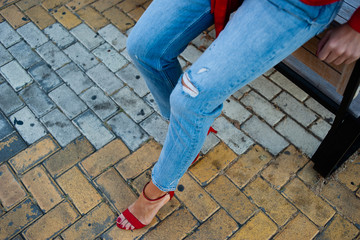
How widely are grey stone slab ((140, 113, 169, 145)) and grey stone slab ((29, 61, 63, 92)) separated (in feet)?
2.65

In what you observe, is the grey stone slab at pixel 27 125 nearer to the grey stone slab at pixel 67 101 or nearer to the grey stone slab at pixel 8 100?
the grey stone slab at pixel 8 100

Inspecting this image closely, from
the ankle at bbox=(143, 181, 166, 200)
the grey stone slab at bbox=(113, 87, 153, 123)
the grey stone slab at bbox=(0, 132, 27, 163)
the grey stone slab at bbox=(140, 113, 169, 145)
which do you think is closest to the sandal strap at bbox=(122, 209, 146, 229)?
the ankle at bbox=(143, 181, 166, 200)

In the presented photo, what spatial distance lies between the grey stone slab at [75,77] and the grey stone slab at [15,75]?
26cm

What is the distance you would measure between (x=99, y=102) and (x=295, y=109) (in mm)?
1478

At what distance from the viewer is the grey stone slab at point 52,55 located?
8.94ft

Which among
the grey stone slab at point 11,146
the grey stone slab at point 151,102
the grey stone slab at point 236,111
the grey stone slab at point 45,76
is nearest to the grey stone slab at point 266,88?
the grey stone slab at point 236,111

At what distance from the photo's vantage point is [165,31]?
55.8 inches

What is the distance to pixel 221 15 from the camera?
1327 mm

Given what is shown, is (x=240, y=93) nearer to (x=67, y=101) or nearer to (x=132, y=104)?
(x=132, y=104)

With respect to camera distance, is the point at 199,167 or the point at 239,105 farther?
the point at 239,105

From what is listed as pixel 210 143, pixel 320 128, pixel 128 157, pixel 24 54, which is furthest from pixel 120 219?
pixel 24 54

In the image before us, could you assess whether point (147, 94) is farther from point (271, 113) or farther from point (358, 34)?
point (358, 34)

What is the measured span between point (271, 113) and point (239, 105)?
0.24 m

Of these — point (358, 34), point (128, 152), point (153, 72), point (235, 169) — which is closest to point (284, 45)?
point (358, 34)
